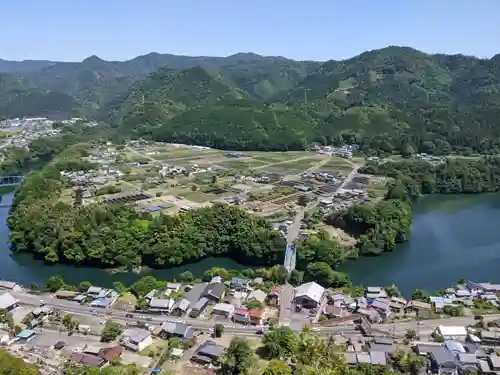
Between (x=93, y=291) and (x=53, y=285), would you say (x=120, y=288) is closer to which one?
(x=93, y=291)

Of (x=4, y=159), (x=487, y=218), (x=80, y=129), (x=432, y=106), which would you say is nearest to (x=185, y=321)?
(x=487, y=218)

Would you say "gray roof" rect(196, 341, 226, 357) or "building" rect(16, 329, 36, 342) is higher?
"gray roof" rect(196, 341, 226, 357)

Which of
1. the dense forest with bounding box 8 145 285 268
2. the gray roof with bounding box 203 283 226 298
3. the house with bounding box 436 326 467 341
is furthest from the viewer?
the dense forest with bounding box 8 145 285 268

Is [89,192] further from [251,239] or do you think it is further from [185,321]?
[185,321]

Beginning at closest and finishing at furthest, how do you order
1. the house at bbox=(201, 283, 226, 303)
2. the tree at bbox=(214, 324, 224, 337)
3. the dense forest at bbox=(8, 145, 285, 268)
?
the tree at bbox=(214, 324, 224, 337) → the house at bbox=(201, 283, 226, 303) → the dense forest at bbox=(8, 145, 285, 268)

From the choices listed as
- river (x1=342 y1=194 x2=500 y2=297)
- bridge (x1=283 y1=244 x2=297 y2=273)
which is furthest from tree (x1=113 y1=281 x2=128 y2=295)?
river (x1=342 y1=194 x2=500 y2=297)

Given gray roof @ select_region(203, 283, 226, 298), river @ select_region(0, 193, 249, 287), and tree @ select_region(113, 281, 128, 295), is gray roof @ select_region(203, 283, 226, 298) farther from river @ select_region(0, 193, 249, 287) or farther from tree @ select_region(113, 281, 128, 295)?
river @ select_region(0, 193, 249, 287)

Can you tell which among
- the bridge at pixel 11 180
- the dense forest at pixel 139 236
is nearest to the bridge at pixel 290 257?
the dense forest at pixel 139 236

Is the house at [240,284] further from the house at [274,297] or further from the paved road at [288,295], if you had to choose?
the paved road at [288,295]

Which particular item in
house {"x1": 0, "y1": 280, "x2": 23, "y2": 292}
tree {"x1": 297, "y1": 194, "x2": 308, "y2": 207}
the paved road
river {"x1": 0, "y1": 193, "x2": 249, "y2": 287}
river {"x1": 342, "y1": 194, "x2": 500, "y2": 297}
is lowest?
river {"x1": 0, "y1": 193, "x2": 249, "y2": 287}
